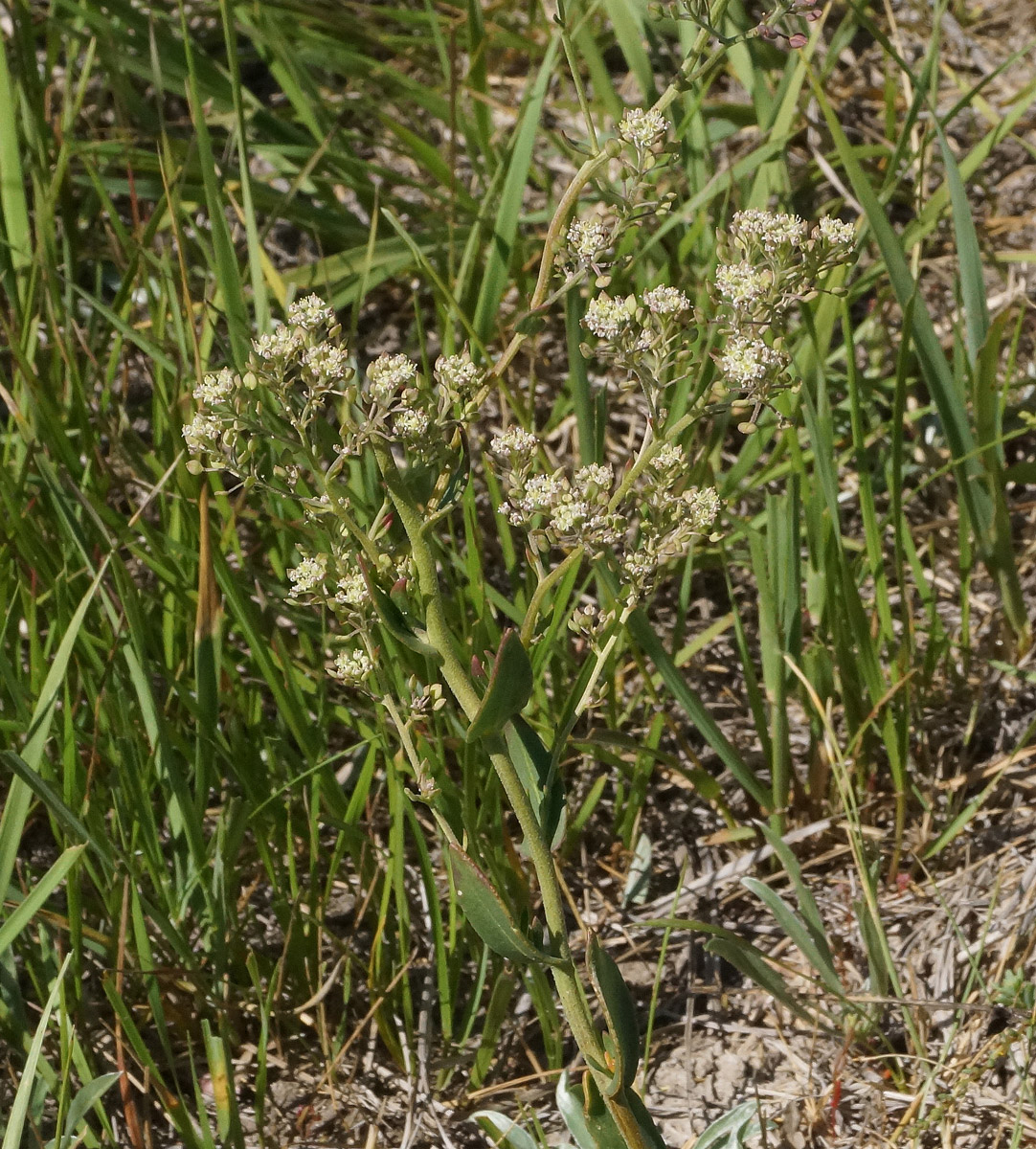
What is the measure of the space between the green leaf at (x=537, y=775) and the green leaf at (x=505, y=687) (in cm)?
11

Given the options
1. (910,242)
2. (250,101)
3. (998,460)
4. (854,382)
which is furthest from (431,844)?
(250,101)

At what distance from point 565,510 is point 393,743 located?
93 cm

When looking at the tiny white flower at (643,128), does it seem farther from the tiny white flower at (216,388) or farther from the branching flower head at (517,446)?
the tiny white flower at (216,388)

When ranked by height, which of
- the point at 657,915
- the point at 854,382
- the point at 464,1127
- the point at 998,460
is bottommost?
the point at 464,1127

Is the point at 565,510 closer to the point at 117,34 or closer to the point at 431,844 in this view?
the point at 431,844

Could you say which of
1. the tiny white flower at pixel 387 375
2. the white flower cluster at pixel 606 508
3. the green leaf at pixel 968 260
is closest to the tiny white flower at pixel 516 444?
the white flower cluster at pixel 606 508

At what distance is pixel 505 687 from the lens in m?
0.99

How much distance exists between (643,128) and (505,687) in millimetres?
497

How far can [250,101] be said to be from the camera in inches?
105

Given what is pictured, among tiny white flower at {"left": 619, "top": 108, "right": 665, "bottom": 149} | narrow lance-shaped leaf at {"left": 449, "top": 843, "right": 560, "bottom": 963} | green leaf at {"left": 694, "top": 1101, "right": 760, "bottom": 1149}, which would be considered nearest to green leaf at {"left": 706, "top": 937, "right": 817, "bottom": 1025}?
green leaf at {"left": 694, "top": 1101, "right": 760, "bottom": 1149}

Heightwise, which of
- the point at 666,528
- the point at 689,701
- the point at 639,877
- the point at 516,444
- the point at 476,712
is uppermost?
the point at 516,444

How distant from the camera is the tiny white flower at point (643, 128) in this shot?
3.35 ft

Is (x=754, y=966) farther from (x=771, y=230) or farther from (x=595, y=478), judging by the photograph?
(x=771, y=230)

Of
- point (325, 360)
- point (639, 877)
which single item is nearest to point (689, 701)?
point (639, 877)
